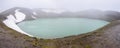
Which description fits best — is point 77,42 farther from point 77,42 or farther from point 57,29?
point 57,29

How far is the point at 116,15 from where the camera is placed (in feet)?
499

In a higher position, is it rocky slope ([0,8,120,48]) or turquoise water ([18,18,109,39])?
rocky slope ([0,8,120,48])

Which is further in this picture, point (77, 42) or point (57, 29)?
point (57, 29)

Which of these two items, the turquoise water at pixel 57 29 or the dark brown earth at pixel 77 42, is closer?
the dark brown earth at pixel 77 42

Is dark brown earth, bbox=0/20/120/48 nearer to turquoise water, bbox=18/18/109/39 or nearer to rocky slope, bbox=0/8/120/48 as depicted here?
rocky slope, bbox=0/8/120/48

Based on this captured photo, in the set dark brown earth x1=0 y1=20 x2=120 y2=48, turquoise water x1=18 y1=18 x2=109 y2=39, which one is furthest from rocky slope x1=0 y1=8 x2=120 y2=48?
turquoise water x1=18 y1=18 x2=109 y2=39

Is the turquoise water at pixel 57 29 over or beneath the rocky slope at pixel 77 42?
beneath

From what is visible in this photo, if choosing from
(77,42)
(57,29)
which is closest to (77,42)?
(77,42)

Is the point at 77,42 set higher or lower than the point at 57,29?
higher

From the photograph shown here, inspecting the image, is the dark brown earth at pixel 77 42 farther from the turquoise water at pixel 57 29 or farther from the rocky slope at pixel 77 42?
the turquoise water at pixel 57 29

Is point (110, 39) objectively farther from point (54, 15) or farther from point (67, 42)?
point (54, 15)

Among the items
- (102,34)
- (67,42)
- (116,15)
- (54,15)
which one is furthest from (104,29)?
(54,15)

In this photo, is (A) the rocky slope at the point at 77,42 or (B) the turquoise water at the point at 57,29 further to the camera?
(B) the turquoise water at the point at 57,29

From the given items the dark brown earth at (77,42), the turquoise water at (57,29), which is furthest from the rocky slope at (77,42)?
the turquoise water at (57,29)
